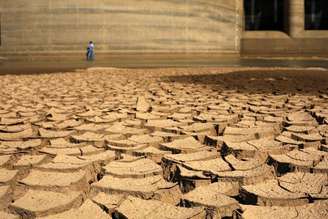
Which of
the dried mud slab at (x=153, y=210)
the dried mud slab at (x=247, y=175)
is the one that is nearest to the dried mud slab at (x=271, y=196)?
the dried mud slab at (x=247, y=175)

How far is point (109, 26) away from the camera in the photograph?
20.0m

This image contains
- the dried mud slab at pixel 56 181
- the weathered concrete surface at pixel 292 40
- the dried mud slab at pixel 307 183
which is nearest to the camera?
the dried mud slab at pixel 307 183

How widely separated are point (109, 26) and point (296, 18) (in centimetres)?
1087

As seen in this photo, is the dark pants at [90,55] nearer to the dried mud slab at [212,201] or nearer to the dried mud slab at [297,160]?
the dried mud slab at [297,160]

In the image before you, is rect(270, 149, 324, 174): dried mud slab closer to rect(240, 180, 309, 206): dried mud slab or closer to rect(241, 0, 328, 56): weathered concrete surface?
rect(240, 180, 309, 206): dried mud slab

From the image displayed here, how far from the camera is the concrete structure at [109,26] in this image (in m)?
19.8

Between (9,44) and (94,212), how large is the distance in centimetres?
2007

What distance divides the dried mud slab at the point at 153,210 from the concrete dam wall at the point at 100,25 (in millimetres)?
18470

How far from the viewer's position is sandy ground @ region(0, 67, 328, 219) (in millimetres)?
1768

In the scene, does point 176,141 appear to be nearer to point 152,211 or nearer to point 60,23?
point 152,211

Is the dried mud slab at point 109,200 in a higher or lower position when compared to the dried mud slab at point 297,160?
lower

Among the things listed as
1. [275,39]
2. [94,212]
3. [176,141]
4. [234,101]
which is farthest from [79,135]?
[275,39]

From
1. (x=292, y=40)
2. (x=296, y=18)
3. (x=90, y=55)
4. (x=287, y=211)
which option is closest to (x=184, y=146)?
(x=287, y=211)

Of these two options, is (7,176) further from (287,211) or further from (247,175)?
(287,211)
